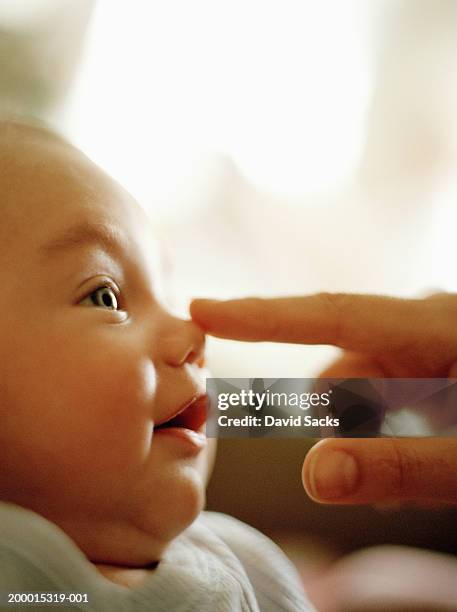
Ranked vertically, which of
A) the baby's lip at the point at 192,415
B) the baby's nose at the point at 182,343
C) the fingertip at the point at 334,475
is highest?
the baby's nose at the point at 182,343

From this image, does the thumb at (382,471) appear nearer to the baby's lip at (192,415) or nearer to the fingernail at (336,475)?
the fingernail at (336,475)

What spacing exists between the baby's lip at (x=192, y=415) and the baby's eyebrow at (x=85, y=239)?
0.15 m

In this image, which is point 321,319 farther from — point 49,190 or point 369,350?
point 49,190

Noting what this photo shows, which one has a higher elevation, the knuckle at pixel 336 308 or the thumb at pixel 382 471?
the knuckle at pixel 336 308

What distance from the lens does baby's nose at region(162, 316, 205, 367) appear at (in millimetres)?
565

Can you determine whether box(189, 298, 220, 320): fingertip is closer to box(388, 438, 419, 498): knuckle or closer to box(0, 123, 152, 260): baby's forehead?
box(0, 123, 152, 260): baby's forehead

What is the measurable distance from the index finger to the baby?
0.03 m

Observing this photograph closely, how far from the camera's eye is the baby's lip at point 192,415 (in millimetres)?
584

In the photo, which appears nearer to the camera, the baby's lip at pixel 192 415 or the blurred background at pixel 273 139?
the baby's lip at pixel 192 415

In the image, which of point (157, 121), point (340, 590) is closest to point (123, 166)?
point (157, 121)

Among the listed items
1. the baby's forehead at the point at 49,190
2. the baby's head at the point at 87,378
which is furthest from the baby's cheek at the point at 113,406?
the baby's forehead at the point at 49,190

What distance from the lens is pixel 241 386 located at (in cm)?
64

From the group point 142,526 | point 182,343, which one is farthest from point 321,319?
point 142,526

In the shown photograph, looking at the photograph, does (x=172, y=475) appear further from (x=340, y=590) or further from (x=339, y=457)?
(x=340, y=590)
